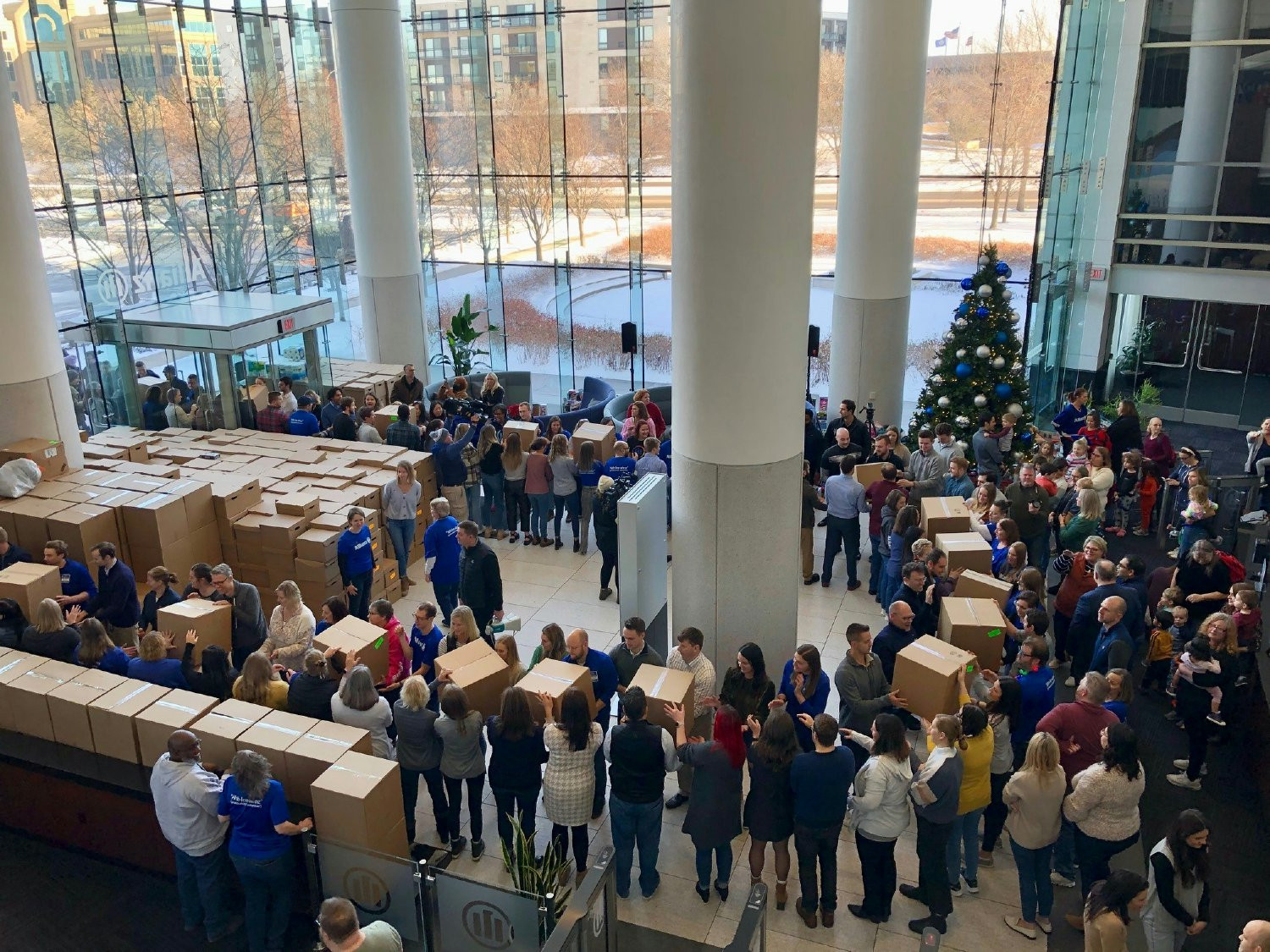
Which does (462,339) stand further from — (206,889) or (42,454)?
(206,889)

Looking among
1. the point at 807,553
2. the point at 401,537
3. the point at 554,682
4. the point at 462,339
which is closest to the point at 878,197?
the point at 807,553

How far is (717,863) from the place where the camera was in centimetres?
636

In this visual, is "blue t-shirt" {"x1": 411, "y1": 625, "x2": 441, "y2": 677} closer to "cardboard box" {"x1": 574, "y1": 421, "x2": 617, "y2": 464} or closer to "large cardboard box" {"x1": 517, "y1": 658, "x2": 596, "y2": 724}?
"large cardboard box" {"x1": 517, "y1": 658, "x2": 596, "y2": 724}

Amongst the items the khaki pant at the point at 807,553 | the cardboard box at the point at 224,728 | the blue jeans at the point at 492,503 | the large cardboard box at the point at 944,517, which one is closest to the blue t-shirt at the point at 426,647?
the cardboard box at the point at 224,728

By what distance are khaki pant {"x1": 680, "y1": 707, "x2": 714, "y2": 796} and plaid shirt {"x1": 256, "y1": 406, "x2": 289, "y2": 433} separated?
314 inches

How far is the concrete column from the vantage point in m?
7.00

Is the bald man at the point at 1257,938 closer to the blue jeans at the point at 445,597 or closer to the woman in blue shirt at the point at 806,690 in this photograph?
the woman in blue shirt at the point at 806,690

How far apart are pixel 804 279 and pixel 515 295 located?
11657 mm

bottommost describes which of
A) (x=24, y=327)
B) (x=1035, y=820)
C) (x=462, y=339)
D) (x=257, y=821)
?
(x=1035, y=820)

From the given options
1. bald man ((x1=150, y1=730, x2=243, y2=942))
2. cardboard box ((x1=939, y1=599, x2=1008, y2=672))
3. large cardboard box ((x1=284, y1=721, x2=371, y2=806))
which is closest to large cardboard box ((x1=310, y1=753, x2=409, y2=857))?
large cardboard box ((x1=284, y1=721, x2=371, y2=806))

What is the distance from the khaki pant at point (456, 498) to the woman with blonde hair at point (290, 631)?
13.5 feet

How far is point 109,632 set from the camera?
8562mm

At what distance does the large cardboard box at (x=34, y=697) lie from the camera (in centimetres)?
680

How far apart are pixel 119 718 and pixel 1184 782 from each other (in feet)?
24.9
